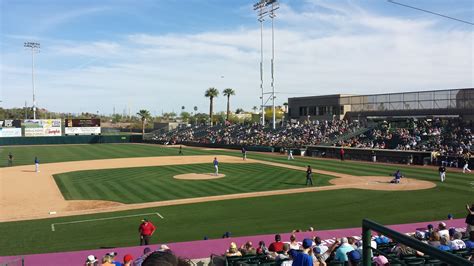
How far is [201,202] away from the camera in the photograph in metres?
24.2

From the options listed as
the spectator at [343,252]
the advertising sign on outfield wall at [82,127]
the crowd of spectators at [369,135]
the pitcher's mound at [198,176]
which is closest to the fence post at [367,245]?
the spectator at [343,252]

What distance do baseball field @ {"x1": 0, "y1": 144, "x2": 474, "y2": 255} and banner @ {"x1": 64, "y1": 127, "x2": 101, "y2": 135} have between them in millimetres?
45946

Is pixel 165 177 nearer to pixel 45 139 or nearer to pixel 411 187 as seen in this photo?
pixel 411 187

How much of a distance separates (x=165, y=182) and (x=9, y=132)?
65.6 m

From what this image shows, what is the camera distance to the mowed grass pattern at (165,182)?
26938mm

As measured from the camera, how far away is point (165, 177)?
34344mm

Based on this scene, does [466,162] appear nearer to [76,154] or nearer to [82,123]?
[76,154]

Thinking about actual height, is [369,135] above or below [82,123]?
below

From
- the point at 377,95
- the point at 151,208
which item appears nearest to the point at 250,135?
the point at 377,95

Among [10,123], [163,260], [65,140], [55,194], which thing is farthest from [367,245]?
[10,123]

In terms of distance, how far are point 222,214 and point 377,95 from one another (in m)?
43.6

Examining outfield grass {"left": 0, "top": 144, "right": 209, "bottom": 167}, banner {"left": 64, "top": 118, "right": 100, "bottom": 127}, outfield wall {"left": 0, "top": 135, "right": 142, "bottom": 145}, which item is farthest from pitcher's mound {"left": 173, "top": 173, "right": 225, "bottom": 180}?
outfield wall {"left": 0, "top": 135, "right": 142, "bottom": 145}

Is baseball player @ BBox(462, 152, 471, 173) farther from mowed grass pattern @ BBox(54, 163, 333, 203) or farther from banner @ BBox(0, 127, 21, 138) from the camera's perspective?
banner @ BBox(0, 127, 21, 138)

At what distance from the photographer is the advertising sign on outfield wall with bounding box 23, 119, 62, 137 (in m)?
83.0
